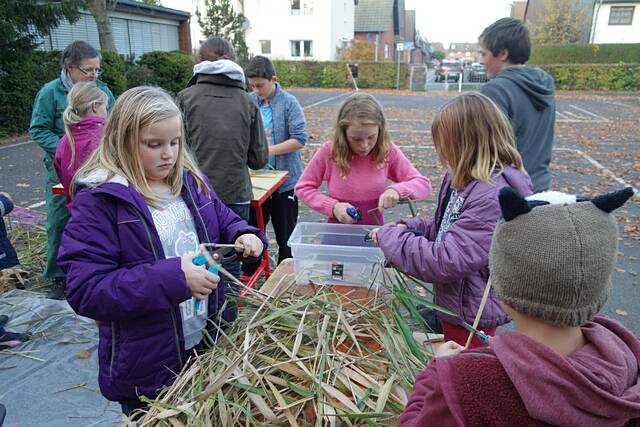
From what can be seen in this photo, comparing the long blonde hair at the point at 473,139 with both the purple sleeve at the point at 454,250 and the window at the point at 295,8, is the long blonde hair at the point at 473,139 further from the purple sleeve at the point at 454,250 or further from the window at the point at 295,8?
the window at the point at 295,8

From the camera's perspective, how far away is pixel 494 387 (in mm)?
972

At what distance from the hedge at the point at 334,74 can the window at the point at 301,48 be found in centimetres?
385

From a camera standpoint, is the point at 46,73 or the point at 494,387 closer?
the point at 494,387

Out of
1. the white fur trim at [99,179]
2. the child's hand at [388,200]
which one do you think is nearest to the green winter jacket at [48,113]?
the white fur trim at [99,179]

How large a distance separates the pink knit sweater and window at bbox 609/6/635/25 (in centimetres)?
4401

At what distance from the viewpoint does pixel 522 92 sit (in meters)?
3.05

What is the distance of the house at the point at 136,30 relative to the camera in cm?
1827

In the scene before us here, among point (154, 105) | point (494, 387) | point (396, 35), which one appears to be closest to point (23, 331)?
point (154, 105)

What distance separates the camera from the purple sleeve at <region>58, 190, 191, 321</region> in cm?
163

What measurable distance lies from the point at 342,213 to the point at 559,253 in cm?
187

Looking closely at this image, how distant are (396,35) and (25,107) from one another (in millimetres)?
42700

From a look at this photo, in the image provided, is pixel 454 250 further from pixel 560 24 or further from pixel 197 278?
pixel 560 24

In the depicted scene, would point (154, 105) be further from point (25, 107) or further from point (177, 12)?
point (177, 12)

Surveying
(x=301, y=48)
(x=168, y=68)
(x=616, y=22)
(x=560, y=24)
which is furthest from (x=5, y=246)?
(x=616, y=22)
